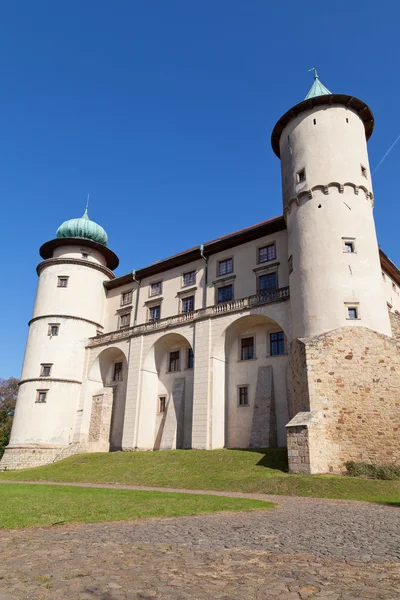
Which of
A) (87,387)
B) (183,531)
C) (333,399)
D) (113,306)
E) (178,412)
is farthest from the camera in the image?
(113,306)

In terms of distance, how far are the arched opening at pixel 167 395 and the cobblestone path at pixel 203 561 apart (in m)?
24.3

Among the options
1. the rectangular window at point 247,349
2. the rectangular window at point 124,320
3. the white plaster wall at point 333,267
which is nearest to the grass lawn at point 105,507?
the white plaster wall at point 333,267

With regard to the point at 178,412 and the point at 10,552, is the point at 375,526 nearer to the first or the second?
the point at 10,552

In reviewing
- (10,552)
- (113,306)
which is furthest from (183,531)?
(113,306)

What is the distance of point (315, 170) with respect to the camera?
28.8 meters

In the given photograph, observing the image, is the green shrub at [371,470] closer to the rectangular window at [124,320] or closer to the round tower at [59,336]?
the round tower at [59,336]

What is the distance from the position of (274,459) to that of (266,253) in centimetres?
1585

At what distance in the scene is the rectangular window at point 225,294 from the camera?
34156 millimetres

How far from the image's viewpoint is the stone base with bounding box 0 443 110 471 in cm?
3525

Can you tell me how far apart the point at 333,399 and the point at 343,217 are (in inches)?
450

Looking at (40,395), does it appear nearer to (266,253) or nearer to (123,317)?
(123,317)

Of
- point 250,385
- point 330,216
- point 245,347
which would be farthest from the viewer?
point 245,347

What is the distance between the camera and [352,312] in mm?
25000

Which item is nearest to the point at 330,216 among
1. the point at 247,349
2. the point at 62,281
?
the point at 247,349
